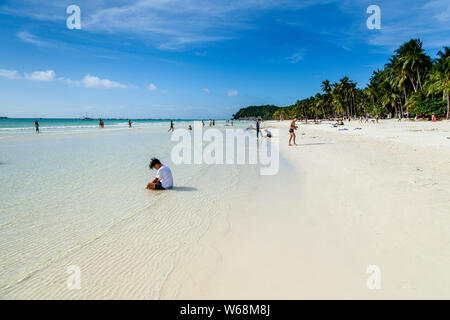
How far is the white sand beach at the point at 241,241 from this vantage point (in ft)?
9.87

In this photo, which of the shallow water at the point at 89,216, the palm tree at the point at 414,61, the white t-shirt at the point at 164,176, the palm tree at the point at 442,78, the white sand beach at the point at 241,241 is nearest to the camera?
the white sand beach at the point at 241,241

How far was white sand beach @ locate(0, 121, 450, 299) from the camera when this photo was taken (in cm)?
301

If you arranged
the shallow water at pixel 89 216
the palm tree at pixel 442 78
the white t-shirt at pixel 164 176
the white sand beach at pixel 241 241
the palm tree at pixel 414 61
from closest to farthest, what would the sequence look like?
the white sand beach at pixel 241 241
the shallow water at pixel 89 216
the white t-shirt at pixel 164 176
the palm tree at pixel 442 78
the palm tree at pixel 414 61

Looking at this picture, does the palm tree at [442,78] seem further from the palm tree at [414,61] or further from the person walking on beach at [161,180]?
the person walking on beach at [161,180]

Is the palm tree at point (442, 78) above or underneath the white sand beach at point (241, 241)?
above

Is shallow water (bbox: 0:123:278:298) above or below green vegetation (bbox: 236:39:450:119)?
below

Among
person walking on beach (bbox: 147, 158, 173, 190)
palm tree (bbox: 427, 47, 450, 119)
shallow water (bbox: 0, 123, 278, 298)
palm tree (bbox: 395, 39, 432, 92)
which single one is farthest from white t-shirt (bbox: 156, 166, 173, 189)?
palm tree (bbox: 395, 39, 432, 92)

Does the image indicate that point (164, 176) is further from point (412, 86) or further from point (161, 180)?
point (412, 86)

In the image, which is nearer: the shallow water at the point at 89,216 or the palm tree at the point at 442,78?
the shallow water at the point at 89,216

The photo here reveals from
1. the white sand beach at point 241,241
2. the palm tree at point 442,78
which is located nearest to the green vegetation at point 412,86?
the palm tree at point 442,78

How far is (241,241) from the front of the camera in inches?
165

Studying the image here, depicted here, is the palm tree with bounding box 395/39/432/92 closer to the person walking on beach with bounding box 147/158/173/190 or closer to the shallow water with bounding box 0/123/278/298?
the shallow water with bounding box 0/123/278/298

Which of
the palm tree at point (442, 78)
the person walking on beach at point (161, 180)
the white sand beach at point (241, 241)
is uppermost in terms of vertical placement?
the palm tree at point (442, 78)

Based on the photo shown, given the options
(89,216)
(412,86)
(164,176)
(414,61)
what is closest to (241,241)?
(89,216)
